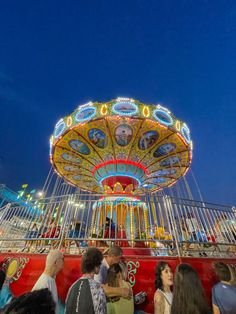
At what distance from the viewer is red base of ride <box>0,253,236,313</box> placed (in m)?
3.53

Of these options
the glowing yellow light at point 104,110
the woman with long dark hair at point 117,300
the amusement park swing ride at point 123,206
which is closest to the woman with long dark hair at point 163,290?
the woman with long dark hair at point 117,300

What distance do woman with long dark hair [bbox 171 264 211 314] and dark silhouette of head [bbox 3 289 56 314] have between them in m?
1.65

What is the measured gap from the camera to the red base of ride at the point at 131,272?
353cm

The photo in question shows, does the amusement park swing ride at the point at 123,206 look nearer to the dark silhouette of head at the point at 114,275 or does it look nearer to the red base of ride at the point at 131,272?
the red base of ride at the point at 131,272

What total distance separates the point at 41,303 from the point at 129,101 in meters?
8.75

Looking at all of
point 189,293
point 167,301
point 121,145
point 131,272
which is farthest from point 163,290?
point 121,145

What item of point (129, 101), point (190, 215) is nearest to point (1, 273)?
point (190, 215)

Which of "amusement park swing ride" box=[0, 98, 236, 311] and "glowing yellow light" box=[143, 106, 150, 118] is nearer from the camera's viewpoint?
"amusement park swing ride" box=[0, 98, 236, 311]

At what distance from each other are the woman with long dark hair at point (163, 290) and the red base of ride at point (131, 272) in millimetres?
947

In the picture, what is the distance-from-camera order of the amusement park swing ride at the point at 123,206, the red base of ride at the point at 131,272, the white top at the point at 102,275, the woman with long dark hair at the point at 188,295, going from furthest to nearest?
the amusement park swing ride at the point at 123,206 → the red base of ride at the point at 131,272 → the white top at the point at 102,275 → the woman with long dark hair at the point at 188,295

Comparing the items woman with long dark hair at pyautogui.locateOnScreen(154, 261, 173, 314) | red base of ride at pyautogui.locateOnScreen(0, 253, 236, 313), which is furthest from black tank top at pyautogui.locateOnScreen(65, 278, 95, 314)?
red base of ride at pyautogui.locateOnScreen(0, 253, 236, 313)

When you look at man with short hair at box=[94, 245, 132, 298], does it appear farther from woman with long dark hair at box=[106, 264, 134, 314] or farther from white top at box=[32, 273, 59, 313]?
white top at box=[32, 273, 59, 313]

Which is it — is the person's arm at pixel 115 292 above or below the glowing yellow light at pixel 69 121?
below

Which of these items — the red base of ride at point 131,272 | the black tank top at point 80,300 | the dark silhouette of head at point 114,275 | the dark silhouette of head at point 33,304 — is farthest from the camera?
the red base of ride at point 131,272
